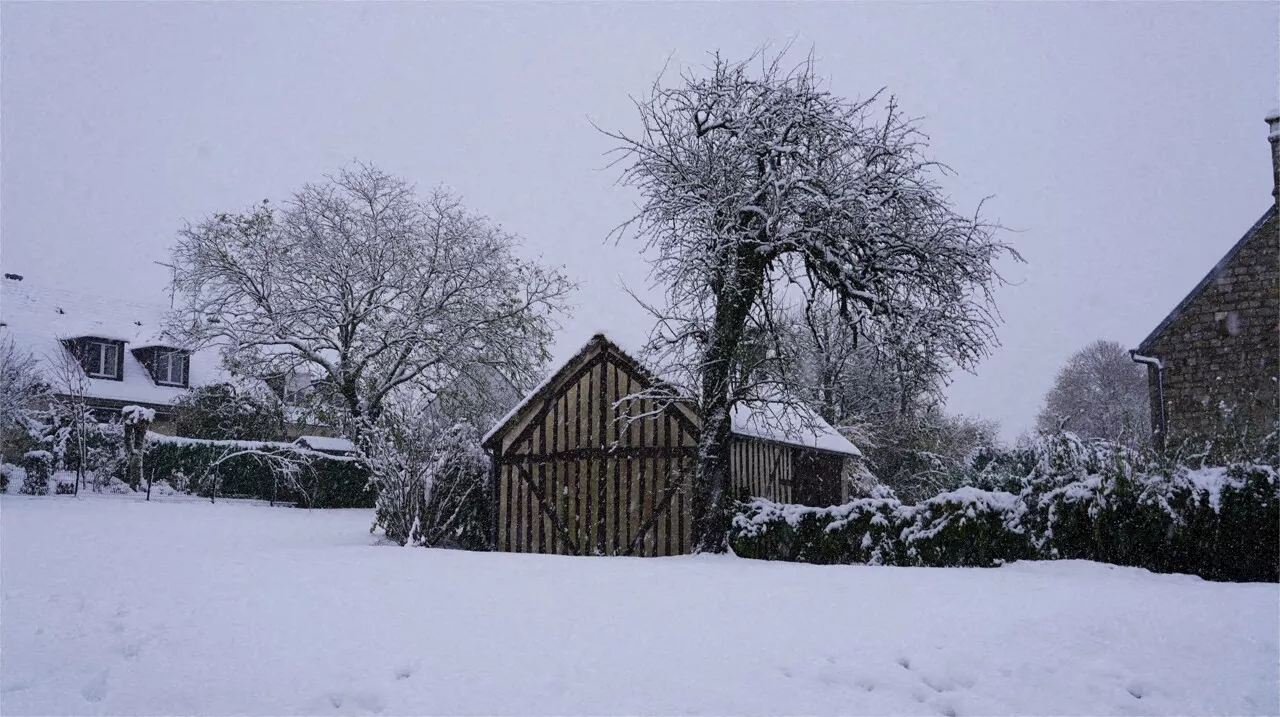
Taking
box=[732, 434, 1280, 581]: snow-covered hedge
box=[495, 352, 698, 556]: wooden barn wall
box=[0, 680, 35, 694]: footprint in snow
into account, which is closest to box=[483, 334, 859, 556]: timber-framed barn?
box=[495, 352, 698, 556]: wooden barn wall

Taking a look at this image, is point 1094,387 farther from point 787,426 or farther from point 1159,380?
point 787,426

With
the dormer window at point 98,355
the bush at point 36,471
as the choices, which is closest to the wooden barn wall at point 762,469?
the bush at point 36,471

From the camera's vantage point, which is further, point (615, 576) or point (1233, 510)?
point (615, 576)

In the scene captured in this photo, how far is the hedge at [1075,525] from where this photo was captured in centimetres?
904

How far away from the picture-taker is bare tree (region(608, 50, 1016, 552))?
521 inches

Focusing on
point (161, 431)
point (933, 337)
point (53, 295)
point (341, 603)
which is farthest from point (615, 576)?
point (53, 295)

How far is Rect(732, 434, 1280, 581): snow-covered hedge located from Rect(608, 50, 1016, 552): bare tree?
2.12 m

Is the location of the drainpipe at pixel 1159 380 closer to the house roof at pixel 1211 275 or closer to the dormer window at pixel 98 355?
the house roof at pixel 1211 275

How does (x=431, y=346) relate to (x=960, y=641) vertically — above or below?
above

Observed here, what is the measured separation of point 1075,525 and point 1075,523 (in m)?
0.03

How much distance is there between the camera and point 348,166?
93.6 feet

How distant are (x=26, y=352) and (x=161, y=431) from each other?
539 centimetres

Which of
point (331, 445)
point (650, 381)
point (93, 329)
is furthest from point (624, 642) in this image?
point (93, 329)

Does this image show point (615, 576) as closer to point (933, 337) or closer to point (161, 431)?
point (933, 337)
